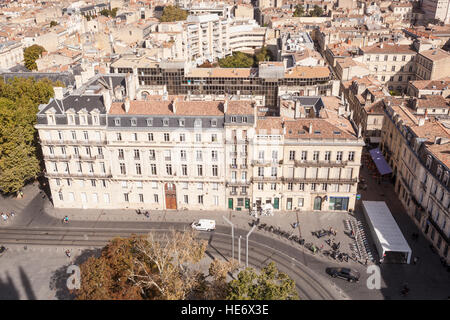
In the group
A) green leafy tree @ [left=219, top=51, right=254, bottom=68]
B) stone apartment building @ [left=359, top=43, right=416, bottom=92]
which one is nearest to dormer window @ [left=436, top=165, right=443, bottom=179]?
stone apartment building @ [left=359, top=43, right=416, bottom=92]

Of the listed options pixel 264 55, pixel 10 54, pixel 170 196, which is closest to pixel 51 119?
pixel 170 196

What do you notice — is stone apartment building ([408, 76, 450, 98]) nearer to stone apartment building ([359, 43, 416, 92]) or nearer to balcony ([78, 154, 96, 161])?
stone apartment building ([359, 43, 416, 92])

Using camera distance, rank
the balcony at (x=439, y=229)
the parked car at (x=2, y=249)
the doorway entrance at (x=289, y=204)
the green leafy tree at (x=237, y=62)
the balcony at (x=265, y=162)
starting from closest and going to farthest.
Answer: the balcony at (x=439, y=229) < the parked car at (x=2, y=249) < the balcony at (x=265, y=162) < the doorway entrance at (x=289, y=204) < the green leafy tree at (x=237, y=62)

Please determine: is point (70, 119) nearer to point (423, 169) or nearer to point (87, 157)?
point (87, 157)

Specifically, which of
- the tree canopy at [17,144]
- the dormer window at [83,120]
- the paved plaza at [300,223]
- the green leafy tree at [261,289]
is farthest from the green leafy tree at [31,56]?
the green leafy tree at [261,289]

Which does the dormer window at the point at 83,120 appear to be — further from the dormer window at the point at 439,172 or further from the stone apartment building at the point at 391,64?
the stone apartment building at the point at 391,64
